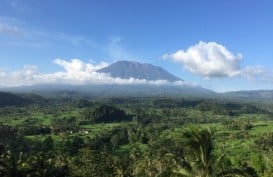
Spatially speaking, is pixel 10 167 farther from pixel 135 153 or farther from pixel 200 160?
pixel 135 153

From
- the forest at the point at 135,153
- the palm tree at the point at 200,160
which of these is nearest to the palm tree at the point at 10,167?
the forest at the point at 135,153

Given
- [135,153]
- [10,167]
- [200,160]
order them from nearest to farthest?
[200,160] < [10,167] < [135,153]

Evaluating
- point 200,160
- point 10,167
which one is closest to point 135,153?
point 10,167

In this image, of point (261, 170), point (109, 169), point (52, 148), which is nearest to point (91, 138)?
point (52, 148)

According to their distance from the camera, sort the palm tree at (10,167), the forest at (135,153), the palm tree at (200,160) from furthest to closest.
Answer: the palm tree at (10,167)
the forest at (135,153)
the palm tree at (200,160)

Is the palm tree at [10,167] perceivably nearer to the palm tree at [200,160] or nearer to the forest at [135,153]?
the forest at [135,153]

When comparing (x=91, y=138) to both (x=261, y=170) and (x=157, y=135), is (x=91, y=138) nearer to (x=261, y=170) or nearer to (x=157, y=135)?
(x=157, y=135)

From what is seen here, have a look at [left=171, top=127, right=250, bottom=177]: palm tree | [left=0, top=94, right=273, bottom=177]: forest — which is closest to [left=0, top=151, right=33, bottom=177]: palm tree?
[left=0, top=94, right=273, bottom=177]: forest

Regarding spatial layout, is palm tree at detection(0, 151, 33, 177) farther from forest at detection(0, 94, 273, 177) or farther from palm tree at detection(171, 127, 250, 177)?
palm tree at detection(171, 127, 250, 177)

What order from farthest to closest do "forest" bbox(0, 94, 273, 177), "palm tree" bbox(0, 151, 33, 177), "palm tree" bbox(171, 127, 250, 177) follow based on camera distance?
"palm tree" bbox(0, 151, 33, 177)
"forest" bbox(0, 94, 273, 177)
"palm tree" bbox(171, 127, 250, 177)

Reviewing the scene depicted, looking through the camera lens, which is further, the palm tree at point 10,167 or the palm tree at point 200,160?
the palm tree at point 10,167

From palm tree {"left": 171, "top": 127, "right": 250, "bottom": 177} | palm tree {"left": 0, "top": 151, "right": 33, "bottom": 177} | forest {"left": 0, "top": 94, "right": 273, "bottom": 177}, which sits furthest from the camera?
palm tree {"left": 0, "top": 151, "right": 33, "bottom": 177}
